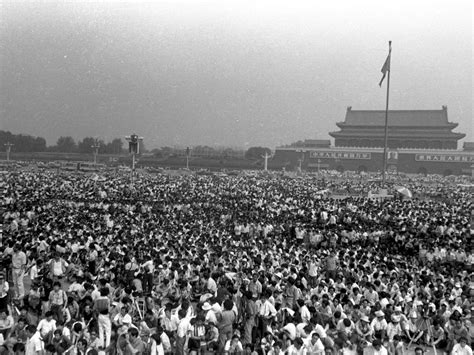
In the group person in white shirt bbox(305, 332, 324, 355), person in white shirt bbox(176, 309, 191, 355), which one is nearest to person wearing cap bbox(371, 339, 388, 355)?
person in white shirt bbox(305, 332, 324, 355)

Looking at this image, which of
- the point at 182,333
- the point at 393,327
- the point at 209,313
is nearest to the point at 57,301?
the point at 182,333

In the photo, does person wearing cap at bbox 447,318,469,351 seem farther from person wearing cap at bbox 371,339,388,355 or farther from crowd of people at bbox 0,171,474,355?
person wearing cap at bbox 371,339,388,355

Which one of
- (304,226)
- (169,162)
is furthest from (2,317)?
(169,162)

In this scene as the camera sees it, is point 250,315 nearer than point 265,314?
No

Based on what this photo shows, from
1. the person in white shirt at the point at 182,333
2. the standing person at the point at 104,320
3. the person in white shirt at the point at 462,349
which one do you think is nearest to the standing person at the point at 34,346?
the standing person at the point at 104,320

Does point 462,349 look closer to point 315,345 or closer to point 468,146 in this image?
point 315,345

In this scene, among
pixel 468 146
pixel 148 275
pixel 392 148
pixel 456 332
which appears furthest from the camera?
pixel 392 148

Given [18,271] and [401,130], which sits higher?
[401,130]
